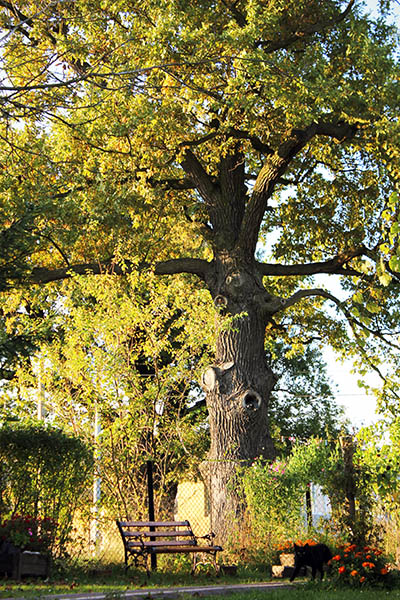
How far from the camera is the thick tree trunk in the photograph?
513 inches

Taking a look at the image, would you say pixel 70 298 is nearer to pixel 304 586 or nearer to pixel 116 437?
pixel 116 437

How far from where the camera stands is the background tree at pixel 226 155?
12719mm

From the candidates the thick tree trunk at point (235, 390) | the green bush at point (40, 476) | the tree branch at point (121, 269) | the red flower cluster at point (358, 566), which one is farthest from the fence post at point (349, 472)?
the tree branch at point (121, 269)

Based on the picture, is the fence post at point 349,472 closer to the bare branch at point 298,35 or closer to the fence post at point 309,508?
the fence post at point 309,508

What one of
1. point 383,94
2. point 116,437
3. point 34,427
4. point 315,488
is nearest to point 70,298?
point 116,437

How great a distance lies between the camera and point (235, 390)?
Answer: 1413 cm

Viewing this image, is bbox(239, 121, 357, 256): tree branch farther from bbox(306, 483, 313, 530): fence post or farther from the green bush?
the green bush

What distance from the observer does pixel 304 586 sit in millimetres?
9250

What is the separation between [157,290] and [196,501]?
788 cm

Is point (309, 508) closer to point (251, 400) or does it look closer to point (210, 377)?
point (251, 400)

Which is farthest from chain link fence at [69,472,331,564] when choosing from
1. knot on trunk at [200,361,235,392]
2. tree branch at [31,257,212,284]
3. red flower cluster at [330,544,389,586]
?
tree branch at [31,257,212,284]

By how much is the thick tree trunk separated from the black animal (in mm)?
2666

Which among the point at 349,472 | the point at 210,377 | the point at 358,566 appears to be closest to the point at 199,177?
the point at 210,377

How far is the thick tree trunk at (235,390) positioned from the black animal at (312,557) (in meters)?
2.67
